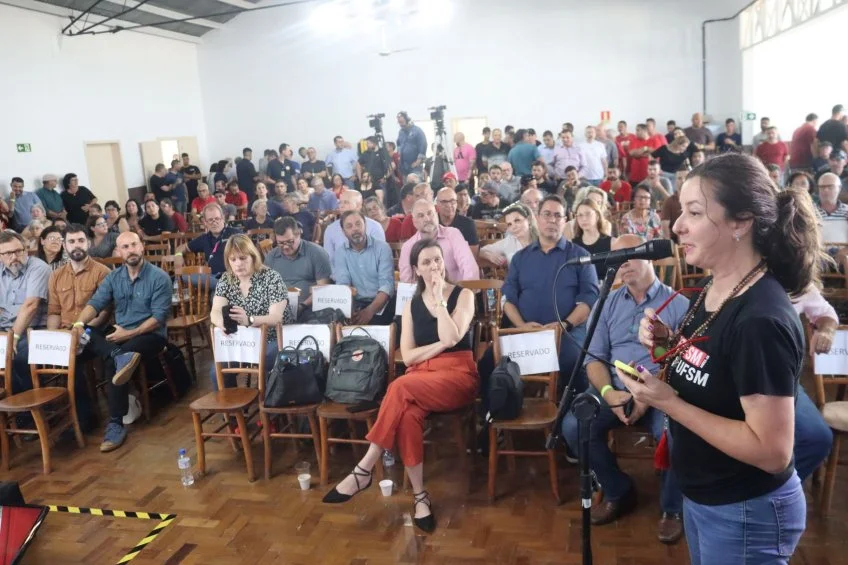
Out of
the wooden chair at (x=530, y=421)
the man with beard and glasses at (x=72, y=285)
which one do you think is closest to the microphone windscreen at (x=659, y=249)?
the wooden chair at (x=530, y=421)

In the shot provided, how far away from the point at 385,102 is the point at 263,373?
421 inches

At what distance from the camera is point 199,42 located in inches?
554

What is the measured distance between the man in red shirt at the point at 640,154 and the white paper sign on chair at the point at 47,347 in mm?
8678

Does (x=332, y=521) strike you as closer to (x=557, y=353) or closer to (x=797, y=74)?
(x=557, y=353)

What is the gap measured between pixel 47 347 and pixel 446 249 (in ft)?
8.10

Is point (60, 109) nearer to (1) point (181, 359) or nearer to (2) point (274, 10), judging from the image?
(2) point (274, 10)

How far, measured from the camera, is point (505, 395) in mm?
2867

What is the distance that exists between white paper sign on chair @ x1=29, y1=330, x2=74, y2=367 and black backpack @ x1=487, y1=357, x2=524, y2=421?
251 centimetres

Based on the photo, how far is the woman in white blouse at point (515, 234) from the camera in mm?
4598

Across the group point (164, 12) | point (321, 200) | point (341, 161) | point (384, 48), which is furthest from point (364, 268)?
point (164, 12)

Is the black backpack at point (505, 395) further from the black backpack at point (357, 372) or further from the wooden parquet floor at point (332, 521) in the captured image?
the black backpack at point (357, 372)

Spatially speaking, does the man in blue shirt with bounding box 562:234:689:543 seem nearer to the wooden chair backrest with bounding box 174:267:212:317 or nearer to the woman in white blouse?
the woman in white blouse

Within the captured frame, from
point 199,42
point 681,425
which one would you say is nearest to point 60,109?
point 199,42

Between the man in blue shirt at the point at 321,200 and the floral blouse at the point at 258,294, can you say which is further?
the man in blue shirt at the point at 321,200
